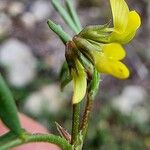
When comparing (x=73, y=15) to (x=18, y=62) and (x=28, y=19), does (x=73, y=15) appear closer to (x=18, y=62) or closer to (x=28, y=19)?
(x=18, y=62)

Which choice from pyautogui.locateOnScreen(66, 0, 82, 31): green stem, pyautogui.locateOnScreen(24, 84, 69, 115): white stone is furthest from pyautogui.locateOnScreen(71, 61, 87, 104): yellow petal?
pyautogui.locateOnScreen(24, 84, 69, 115): white stone

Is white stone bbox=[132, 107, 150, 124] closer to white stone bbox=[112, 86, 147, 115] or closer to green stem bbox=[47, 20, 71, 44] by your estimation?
white stone bbox=[112, 86, 147, 115]

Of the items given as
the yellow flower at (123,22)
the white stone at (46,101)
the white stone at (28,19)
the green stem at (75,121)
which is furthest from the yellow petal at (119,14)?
the white stone at (28,19)

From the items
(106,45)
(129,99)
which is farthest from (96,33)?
(129,99)

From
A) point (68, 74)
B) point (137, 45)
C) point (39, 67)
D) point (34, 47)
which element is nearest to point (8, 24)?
point (34, 47)

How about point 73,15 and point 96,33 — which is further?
point 73,15

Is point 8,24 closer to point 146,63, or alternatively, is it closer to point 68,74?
point 146,63
